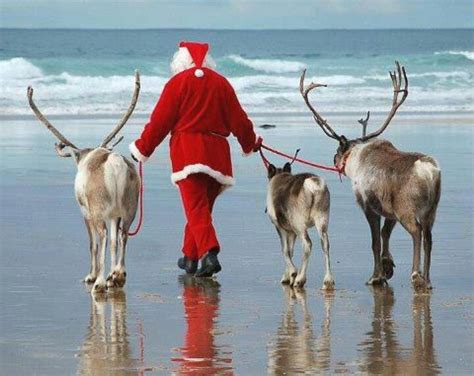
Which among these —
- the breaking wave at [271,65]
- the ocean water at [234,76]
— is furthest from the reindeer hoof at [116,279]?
the breaking wave at [271,65]

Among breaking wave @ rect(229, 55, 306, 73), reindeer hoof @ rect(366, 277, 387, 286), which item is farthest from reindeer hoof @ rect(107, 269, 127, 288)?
breaking wave @ rect(229, 55, 306, 73)

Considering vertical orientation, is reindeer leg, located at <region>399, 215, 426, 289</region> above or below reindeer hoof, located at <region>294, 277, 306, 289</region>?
above

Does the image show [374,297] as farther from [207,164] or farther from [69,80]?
[69,80]

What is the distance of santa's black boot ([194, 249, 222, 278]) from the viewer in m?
10.4

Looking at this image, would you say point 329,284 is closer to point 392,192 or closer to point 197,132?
point 392,192

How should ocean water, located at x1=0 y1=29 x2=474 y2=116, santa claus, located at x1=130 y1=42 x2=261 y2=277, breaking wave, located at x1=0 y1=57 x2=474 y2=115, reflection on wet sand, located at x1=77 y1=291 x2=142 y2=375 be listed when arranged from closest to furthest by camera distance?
reflection on wet sand, located at x1=77 y1=291 x2=142 y2=375 → santa claus, located at x1=130 y1=42 x2=261 y2=277 → breaking wave, located at x1=0 y1=57 x2=474 y2=115 → ocean water, located at x1=0 y1=29 x2=474 y2=116

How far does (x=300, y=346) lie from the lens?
7.96 m

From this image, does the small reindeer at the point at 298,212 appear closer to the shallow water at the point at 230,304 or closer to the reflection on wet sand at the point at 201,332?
the shallow water at the point at 230,304

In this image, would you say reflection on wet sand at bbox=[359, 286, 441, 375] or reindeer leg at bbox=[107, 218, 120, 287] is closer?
reflection on wet sand at bbox=[359, 286, 441, 375]

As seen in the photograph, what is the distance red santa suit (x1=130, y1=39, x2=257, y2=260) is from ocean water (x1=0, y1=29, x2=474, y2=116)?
1985cm

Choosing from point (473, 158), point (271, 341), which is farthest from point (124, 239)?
point (473, 158)

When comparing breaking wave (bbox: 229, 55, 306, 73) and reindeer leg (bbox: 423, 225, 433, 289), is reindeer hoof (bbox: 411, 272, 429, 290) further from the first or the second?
breaking wave (bbox: 229, 55, 306, 73)

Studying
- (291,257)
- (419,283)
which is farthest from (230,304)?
(419,283)

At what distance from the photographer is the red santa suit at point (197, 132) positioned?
410 inches
